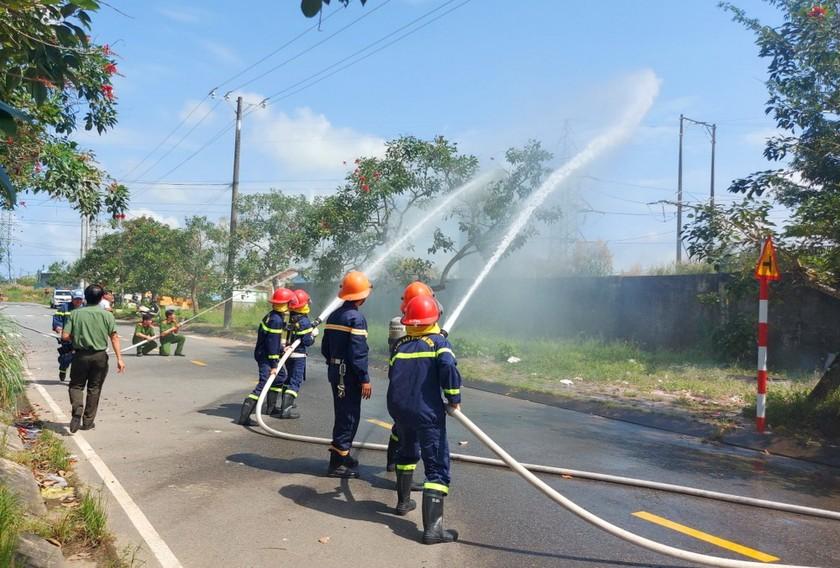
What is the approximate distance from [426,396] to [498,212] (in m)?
12.6

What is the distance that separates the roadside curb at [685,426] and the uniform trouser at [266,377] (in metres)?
4.60

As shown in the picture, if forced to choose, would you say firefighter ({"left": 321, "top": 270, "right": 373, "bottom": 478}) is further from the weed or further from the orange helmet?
the weed

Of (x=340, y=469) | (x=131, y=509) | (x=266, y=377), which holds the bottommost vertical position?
(x=131, y=509)

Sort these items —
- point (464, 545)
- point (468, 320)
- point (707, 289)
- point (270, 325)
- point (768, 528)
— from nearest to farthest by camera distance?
point (464, 545), point (768, 528), point (270, 325), point (707, 289), point (468, 320)

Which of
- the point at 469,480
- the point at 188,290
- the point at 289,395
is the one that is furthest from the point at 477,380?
the point at 188,290

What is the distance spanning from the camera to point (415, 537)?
15.8 ft

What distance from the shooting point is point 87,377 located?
25.5 ft

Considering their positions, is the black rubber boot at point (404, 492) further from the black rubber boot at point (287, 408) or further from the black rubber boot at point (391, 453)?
the black rubber boot at point (287, 408)

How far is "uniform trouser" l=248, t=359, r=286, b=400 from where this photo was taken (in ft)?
28.6

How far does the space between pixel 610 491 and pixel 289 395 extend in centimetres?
467

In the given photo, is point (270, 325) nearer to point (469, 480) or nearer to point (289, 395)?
point (289, 395)

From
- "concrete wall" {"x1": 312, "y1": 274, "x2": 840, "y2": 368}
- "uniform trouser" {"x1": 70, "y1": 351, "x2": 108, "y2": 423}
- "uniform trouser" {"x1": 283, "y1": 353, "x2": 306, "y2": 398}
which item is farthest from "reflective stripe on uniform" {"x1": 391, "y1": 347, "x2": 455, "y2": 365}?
"concrete wall" {"x1": 312, "y1": 274, "x2": 840, "y2": 368}

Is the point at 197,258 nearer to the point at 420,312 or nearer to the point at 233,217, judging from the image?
the point at 233,217

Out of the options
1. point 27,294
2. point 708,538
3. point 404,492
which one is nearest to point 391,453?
point 404,492
